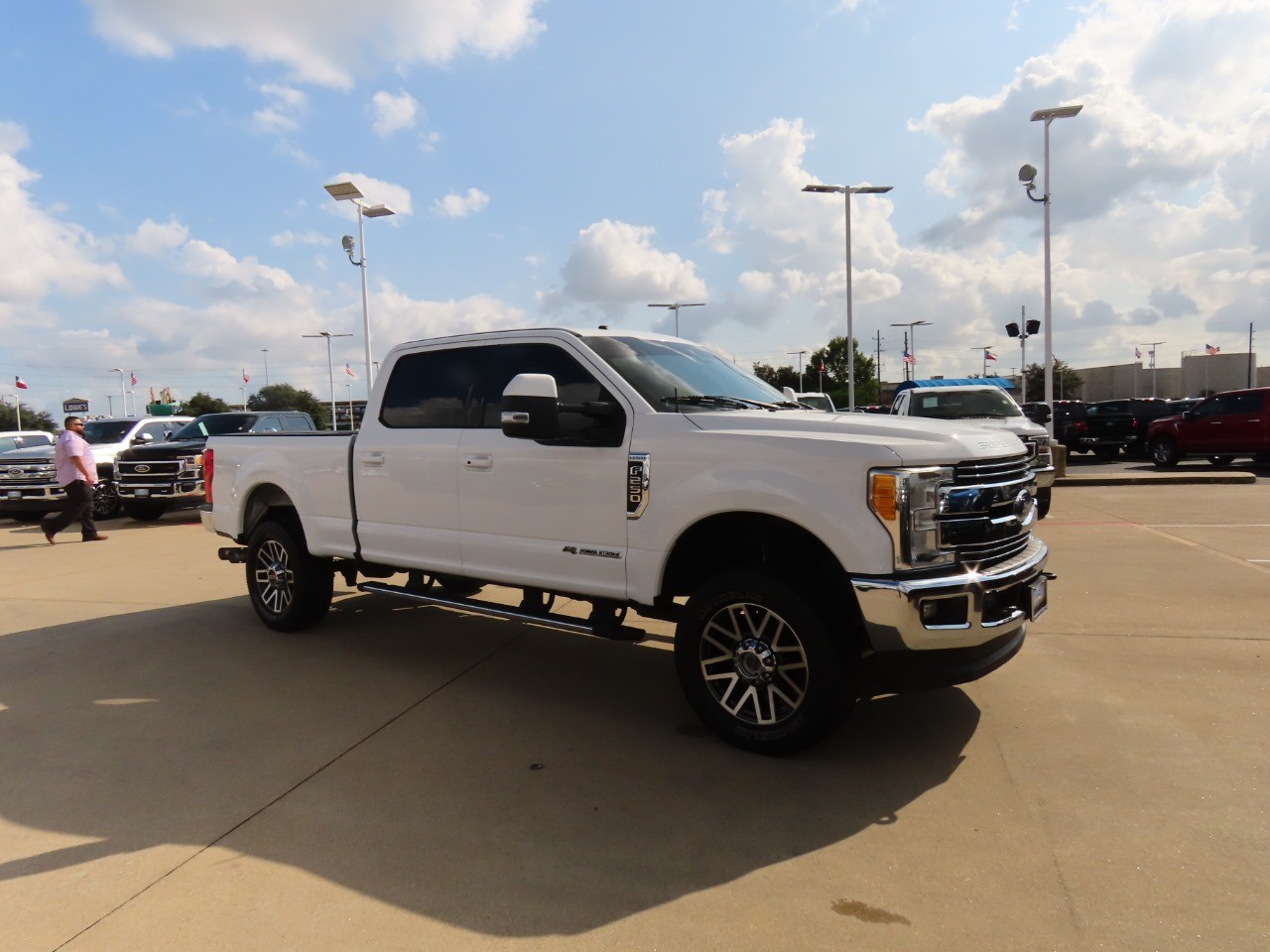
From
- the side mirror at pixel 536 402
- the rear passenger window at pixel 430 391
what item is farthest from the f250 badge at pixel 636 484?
the rear passenger window at pixel 430 391

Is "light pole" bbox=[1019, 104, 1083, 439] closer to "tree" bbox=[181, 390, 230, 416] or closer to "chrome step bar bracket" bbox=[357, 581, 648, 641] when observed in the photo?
"chrome step bar bracket" bbox=[357, 581, 648, 641]

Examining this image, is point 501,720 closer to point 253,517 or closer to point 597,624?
point 597,624

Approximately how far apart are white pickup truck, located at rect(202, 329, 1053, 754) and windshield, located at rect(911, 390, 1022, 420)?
24.6 ft

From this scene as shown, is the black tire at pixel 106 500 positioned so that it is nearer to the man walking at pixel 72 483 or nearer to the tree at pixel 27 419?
the man walking at pixel 72 483

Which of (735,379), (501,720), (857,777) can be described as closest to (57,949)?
(501,720)

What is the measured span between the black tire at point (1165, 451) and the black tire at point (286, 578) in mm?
19603

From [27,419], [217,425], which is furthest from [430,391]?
[27,419]

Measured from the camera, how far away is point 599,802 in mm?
3523

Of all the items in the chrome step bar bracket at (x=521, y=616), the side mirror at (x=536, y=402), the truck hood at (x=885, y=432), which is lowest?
the chrome step bar bracket at (x=521, y=616)

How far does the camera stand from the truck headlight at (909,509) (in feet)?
11.4

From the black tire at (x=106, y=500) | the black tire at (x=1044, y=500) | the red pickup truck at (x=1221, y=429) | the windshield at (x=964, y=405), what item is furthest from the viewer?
the red pickup truck at (x=1221, y=429)

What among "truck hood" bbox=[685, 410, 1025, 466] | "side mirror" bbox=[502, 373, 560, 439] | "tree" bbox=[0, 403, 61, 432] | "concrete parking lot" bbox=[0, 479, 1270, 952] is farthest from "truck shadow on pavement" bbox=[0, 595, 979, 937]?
"tree" bbox=[0, 403, 61, 432]

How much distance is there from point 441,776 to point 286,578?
3.11 m

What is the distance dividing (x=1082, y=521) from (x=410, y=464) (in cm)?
936
